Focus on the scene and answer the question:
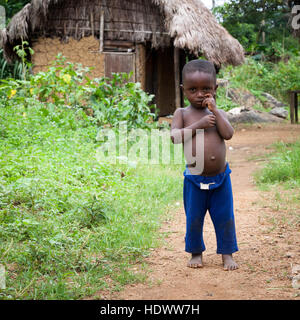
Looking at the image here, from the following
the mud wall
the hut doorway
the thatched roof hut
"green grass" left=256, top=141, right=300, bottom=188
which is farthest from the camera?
the hut doorway

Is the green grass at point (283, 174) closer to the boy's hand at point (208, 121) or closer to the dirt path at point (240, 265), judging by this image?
the dirt path at point (240, 265)

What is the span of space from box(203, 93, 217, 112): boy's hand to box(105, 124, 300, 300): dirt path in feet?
3.18

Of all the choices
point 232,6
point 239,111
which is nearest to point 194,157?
point 239,111

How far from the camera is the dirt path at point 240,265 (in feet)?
7.08

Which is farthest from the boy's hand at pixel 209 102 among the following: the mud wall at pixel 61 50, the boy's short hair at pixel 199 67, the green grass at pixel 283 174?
the mud wall at pixel 61 50

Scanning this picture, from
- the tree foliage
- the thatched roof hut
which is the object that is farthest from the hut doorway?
the tree foliage

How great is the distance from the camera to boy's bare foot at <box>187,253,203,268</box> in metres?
2.62

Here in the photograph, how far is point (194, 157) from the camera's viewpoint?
2566 millimetres

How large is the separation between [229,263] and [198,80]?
111 centimetres

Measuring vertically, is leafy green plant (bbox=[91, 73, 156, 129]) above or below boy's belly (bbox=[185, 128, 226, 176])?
above

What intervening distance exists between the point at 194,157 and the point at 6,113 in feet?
13.1

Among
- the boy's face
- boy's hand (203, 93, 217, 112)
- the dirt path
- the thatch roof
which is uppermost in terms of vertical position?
the thatch roof

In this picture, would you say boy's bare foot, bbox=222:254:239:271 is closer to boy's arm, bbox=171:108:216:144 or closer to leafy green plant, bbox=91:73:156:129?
boy's arm, bbox=171:108:216:144

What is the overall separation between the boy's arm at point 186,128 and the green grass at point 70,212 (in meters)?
0.79
